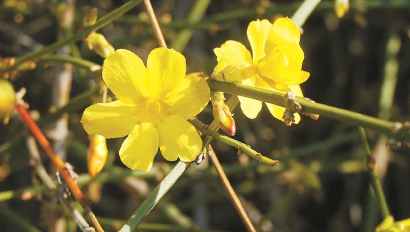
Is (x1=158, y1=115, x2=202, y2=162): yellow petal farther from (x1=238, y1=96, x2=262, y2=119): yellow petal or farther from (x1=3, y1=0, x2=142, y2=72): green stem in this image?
(x1=3, y1=0, x2=142, y2=72): green stem

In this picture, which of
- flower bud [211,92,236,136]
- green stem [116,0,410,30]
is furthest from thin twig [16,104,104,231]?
green stem [116,0,410,30]

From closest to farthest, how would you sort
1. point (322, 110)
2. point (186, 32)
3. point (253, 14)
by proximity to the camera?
point (322, 110) → point (253, 14) → point (186, 32)

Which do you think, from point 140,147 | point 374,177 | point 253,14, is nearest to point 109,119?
point 140,147

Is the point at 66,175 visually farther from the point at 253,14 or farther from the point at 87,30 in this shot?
the point at 253,14

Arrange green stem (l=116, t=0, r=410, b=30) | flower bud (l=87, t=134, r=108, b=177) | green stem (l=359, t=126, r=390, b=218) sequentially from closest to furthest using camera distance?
1. flower bud (l=87, t=134, r=108, b=177)
2. green stem (l=359, t=126, r=390, b=218)
3. green stem (l=116, t=0, r=410, b=30)

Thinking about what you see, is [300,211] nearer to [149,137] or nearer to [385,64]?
[385,64]

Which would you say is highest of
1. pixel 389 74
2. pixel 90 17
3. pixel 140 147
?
pixel 90 17
